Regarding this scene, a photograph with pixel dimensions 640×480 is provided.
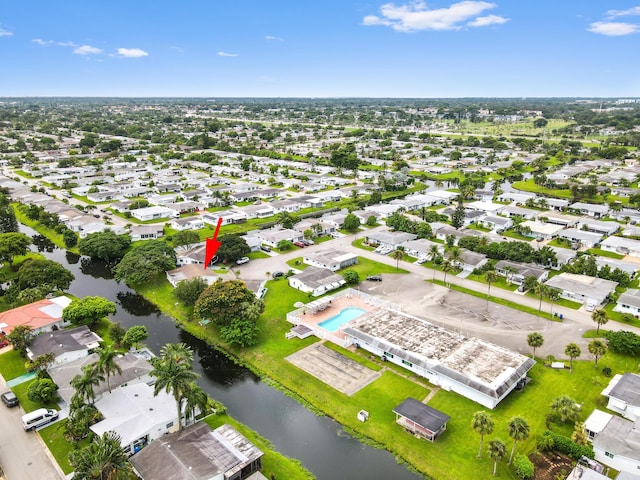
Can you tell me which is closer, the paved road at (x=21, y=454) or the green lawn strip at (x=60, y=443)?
the paved road at (x=21, y=454)

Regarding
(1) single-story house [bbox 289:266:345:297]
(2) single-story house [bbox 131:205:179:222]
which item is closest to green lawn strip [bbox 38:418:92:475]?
(1) single-story house [bbox 289:266:345:297]

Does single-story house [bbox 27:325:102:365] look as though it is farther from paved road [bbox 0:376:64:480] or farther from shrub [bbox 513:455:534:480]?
shrub [bbox 513:455:534:480]

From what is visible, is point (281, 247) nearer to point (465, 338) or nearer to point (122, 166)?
point (465, 338)

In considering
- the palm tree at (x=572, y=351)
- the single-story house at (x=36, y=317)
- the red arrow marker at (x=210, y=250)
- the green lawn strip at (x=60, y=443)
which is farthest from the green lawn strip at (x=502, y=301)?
the single-story house at (x=36, y=317)

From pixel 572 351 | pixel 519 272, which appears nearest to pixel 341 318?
pixel 572 351

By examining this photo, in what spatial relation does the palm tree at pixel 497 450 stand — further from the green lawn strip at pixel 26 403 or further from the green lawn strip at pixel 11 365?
the green lawn strip at pixel 11 365

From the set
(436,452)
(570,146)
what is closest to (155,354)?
(436,452)
